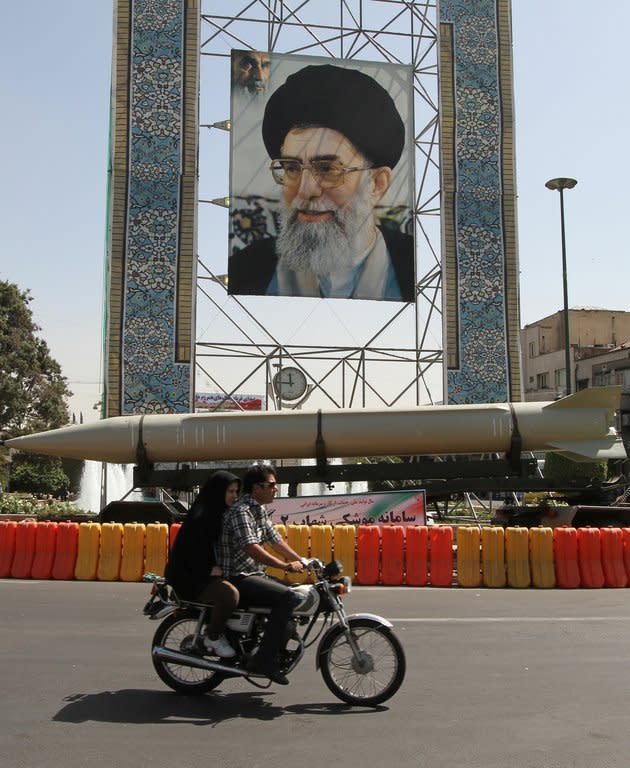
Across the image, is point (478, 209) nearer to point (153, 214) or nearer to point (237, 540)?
point (153, 214)

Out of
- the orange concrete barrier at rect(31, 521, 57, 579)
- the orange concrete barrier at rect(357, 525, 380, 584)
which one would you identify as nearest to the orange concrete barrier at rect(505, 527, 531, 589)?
the orange concrete barrier at rect(357, 525, 380, 584)

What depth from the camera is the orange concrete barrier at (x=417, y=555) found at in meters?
12.6

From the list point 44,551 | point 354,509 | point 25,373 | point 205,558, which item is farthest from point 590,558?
point 25,373

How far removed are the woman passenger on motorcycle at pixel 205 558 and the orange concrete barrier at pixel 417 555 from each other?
273 inches

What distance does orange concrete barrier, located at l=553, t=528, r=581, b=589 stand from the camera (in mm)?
12625

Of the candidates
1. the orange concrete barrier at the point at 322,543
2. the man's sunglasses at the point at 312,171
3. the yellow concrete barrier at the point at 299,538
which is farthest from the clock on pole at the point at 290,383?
the orange concrete barrier at the point at 322,543

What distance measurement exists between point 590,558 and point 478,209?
11.5 meters

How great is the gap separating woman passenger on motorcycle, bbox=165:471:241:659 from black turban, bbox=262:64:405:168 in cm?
1649

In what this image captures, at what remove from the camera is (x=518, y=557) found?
41.6ft

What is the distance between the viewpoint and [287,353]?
69.9 feet

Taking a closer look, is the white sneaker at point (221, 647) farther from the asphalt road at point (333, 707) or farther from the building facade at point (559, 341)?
the building facade at point (559, 341)

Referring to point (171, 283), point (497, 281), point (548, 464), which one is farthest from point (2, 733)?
point (548, 464)

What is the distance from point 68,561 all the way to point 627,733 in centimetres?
947

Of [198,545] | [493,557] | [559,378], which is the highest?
[559,378]
